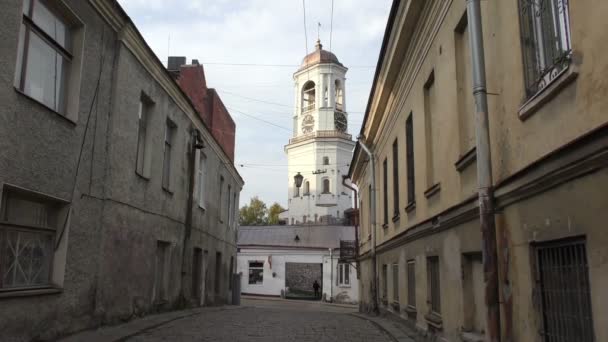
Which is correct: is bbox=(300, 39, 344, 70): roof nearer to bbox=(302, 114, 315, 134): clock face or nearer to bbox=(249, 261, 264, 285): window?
bbox=(302, 114, 315, 134): clock face

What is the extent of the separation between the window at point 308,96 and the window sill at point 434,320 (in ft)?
167

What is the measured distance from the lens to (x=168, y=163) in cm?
1406

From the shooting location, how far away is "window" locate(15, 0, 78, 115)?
714 cm

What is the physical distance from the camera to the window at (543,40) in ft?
14.5

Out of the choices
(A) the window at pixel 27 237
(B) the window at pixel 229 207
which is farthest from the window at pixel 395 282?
(B) the window at pixel 229 207

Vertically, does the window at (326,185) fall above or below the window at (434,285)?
above

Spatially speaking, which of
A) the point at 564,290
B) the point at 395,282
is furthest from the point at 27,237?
the point at 395,282

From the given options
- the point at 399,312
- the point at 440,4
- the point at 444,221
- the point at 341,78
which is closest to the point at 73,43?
the point at 440,4

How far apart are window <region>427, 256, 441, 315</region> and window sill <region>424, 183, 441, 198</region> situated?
1032 mm

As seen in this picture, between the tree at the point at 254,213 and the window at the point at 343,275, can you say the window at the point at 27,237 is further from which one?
the tree at the point at 254,213

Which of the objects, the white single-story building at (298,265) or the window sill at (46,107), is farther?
the white single-story building at (298,265)

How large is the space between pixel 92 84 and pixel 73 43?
71 cm

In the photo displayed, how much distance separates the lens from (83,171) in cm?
867

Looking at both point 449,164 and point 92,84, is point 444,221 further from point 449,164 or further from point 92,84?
point 92,84
